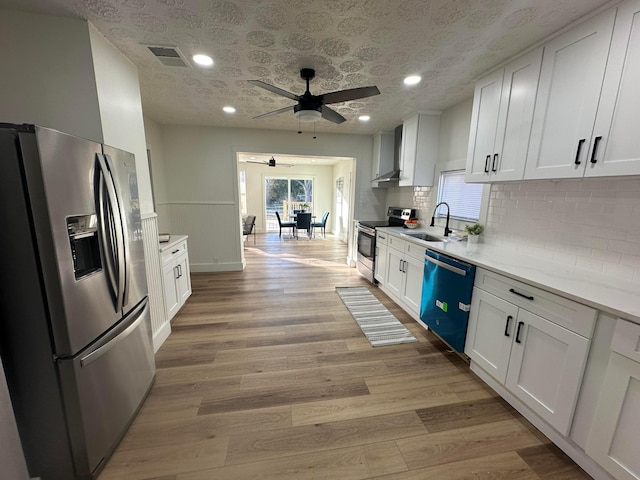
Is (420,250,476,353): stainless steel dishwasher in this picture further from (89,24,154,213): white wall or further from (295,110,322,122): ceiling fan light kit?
(89,24,154,213): white wall

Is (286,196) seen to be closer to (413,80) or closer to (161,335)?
(413,80)

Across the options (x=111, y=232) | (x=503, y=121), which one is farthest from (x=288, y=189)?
(x=111, y=232)

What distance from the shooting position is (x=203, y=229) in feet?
14.9

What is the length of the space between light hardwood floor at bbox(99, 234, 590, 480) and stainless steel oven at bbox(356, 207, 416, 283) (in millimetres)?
1370

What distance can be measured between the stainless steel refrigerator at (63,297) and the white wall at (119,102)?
0.57 metres

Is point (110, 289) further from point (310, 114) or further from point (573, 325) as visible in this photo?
point (573, 325)

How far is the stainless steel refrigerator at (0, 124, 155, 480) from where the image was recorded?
1023 millimetres

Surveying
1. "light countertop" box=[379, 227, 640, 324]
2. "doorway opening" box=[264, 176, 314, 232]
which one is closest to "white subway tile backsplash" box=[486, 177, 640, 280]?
"light countertop" box=[379, 227, 640, 324]

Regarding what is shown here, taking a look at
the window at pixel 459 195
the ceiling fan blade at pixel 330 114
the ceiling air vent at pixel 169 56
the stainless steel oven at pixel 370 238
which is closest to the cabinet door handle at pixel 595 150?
the window at pixel 459 195

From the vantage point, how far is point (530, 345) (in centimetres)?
159

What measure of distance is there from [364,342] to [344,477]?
126 centimetres

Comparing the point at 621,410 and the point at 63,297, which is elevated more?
the point at 63,297

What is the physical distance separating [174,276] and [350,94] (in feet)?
8.61

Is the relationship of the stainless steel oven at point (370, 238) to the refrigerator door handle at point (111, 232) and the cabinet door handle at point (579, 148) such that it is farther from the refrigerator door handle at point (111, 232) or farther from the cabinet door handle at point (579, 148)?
the refrigerator door handle at point (111, 232)
